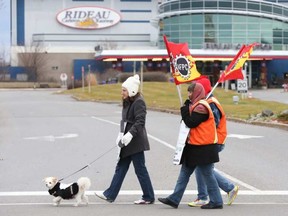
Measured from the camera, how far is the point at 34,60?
101 metres

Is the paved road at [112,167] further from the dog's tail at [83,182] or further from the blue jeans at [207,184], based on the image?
the dog's tail at [83,182]

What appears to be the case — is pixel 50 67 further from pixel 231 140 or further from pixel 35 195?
pixel 35 195

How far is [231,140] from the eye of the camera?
61.0 feet

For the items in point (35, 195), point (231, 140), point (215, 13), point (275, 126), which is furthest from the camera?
point (215, 13)

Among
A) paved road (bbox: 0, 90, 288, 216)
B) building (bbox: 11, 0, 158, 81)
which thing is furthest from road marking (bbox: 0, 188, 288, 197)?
building (bbox: 11, 0, 158, 81)

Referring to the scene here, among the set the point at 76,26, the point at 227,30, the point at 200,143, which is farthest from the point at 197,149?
the point at 76,26

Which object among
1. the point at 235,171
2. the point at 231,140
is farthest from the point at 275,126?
the point at 235,171

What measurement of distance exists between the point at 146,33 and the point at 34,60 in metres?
23.0

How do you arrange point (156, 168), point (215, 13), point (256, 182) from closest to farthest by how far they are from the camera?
point (256, 182) < point (156, 168) < point (215, 13)

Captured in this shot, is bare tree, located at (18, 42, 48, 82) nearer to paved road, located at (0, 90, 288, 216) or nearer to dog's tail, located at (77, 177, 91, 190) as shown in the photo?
paved road, located at (0, 90, 288, 216)

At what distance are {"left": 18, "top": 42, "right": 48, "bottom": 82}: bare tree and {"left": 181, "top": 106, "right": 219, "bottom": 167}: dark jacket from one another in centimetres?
9442

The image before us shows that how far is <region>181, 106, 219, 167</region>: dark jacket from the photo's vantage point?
27.1 ft

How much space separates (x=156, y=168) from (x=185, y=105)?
14.7ft

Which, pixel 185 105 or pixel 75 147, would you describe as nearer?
pixel 185 105
